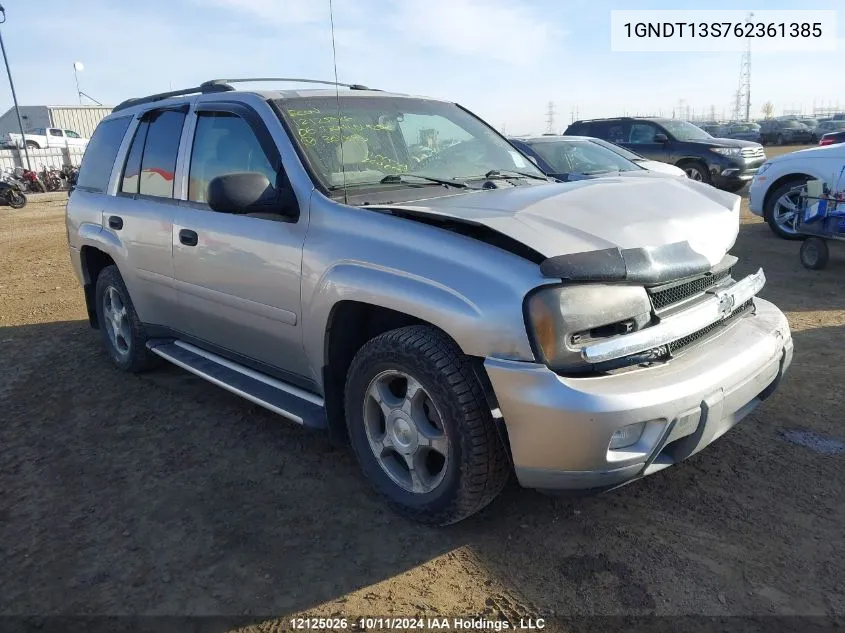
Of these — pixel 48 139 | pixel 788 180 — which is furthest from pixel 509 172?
pixel 48 139

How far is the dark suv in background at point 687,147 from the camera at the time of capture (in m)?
12.6

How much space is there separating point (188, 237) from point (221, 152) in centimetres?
51

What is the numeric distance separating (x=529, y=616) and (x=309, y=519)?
109 centimetres

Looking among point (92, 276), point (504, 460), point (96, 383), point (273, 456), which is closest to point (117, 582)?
point (273, 456)

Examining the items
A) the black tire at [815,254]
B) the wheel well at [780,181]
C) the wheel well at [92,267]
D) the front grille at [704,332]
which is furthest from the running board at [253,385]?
the wheel well at [780,181]

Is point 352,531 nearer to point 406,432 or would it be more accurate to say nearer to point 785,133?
point 406,432

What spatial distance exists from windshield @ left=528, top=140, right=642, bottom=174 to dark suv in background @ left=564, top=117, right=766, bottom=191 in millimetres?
4981

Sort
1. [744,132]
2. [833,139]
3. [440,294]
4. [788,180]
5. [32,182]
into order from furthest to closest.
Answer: [744,132]
[32,182]
[833,139]
[788,180]
[440,294]

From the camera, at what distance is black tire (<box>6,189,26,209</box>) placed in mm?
18641

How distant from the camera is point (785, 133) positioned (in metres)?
35.3

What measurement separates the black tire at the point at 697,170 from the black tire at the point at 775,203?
14.0ft

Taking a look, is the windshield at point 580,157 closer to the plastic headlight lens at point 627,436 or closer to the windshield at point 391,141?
the windshield at point 391,141

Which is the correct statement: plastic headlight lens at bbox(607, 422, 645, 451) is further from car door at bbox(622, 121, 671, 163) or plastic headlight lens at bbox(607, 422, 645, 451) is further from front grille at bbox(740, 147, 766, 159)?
front grille at bbox(740, 147, 766, 159)

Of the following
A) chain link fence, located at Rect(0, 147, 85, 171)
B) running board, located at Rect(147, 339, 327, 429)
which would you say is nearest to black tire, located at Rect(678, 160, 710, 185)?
running board, located at Rect(147, 339, 327, 429)
